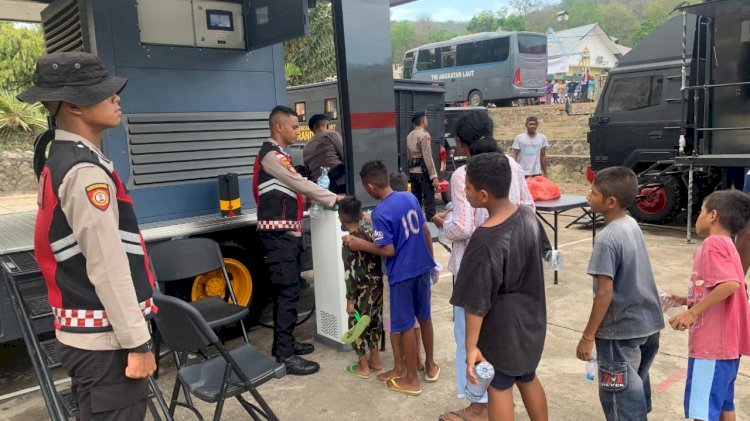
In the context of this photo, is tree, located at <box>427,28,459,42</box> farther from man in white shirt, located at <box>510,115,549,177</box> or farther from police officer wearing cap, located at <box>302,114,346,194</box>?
police officer wearing cap, located at <box>302,114,346,194</box>

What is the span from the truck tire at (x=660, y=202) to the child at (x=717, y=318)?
19.4 ft

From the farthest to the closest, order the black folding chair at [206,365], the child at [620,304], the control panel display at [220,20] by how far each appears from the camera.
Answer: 1. the control panel display at [220,20]
2. the black folding chair at [206,365]
3. the child at [620,304]

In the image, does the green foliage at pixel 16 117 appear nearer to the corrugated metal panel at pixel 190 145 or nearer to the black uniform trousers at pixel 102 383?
the corrugated metal panel at pixel 190 145

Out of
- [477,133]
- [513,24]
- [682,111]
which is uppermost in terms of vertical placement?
[513,24]

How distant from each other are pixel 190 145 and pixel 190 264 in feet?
4.55

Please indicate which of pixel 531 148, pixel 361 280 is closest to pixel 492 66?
pixel 531 148

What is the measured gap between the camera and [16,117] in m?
15.1

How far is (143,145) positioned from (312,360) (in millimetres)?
2150

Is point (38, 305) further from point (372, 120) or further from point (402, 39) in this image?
point (402, 39)

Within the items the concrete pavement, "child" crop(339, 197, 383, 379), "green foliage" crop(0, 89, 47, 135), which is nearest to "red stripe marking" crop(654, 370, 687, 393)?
the concrete pavement

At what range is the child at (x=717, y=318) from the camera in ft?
7.46

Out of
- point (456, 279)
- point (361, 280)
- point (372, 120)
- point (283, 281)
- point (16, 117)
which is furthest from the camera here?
point (16, 117)

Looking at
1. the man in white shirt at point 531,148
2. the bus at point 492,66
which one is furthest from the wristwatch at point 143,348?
the bus at point 492,66

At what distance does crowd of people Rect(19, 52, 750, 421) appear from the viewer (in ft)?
5.85
